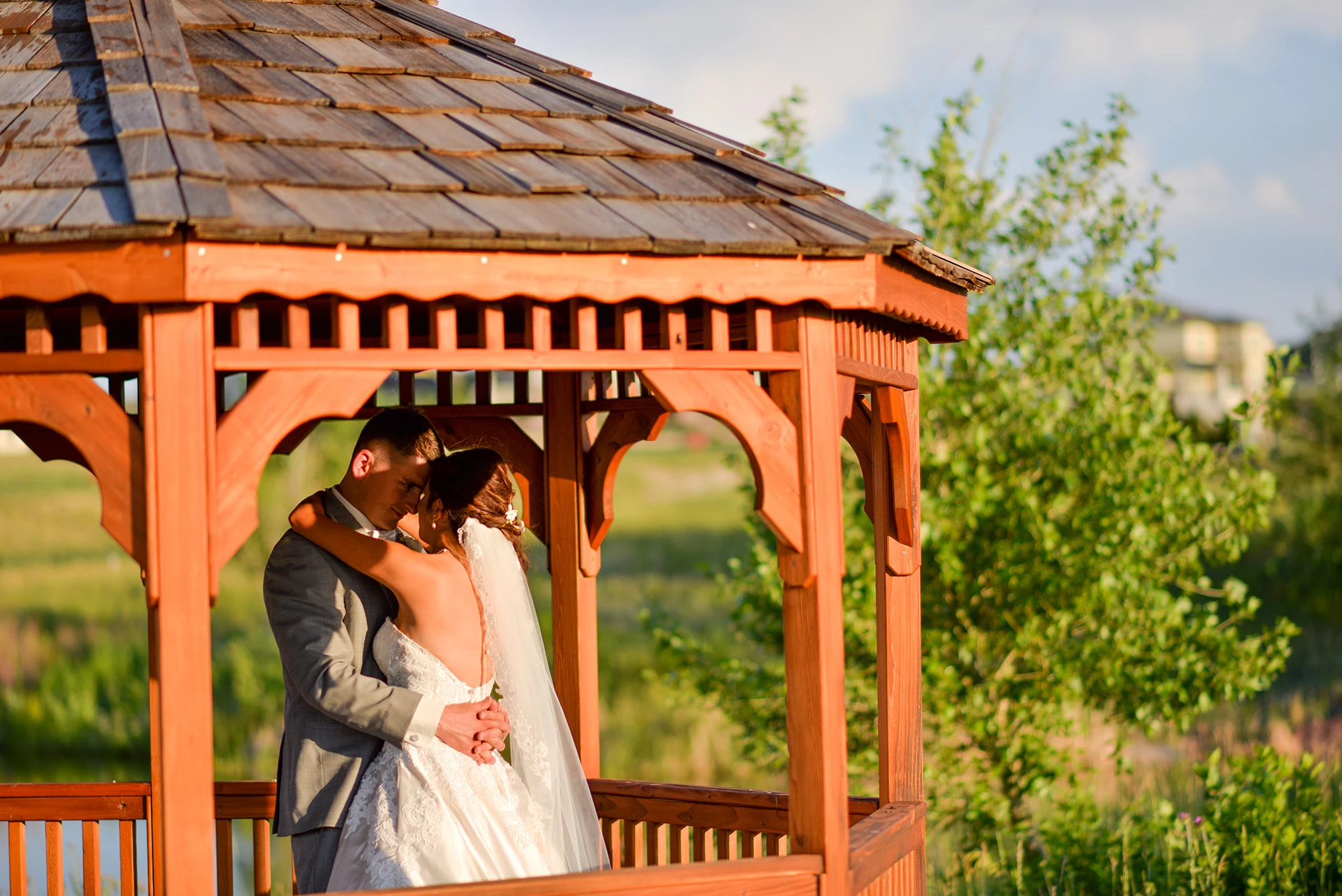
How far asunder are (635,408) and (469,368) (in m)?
2.25

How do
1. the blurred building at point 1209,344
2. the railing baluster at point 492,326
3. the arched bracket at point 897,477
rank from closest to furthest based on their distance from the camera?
the railing baluster at point 492,326 < the arched bracket at point 897,477 < the blurred building at point 1209,344

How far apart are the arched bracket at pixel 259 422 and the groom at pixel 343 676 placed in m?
1.00

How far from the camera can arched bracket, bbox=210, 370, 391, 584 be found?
11.3ft

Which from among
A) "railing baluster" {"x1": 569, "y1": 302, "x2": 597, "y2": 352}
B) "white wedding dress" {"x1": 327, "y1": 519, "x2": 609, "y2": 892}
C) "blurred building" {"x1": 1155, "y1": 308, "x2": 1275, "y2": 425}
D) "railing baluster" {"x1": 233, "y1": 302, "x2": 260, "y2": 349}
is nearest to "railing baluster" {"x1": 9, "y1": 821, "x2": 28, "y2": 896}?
"white wedding dress" {"x1": 327, "y1": 519, "x2": 609, "y2": 892}

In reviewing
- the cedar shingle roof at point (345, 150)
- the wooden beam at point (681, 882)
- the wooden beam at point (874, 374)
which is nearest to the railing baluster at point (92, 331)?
the cedar shingle roof at point (345, 150)

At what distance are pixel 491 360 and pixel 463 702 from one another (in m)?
1.51

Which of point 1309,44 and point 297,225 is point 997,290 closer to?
point 297,225

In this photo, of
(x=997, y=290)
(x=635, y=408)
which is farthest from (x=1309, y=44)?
(x=635, y=408)

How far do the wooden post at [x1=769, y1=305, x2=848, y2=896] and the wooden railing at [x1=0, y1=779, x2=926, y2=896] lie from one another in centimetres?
117

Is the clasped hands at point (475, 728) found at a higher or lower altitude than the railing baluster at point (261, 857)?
higher

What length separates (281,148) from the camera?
12.3 ft

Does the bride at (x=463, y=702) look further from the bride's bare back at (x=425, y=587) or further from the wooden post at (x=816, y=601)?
the wooden post at (x=816, y=601)

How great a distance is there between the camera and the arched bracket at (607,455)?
5977 millimetres

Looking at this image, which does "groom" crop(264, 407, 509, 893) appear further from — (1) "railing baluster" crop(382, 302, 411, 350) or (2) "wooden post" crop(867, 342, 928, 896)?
(2) "wooden post" crop(867, 342, 928, 896)
